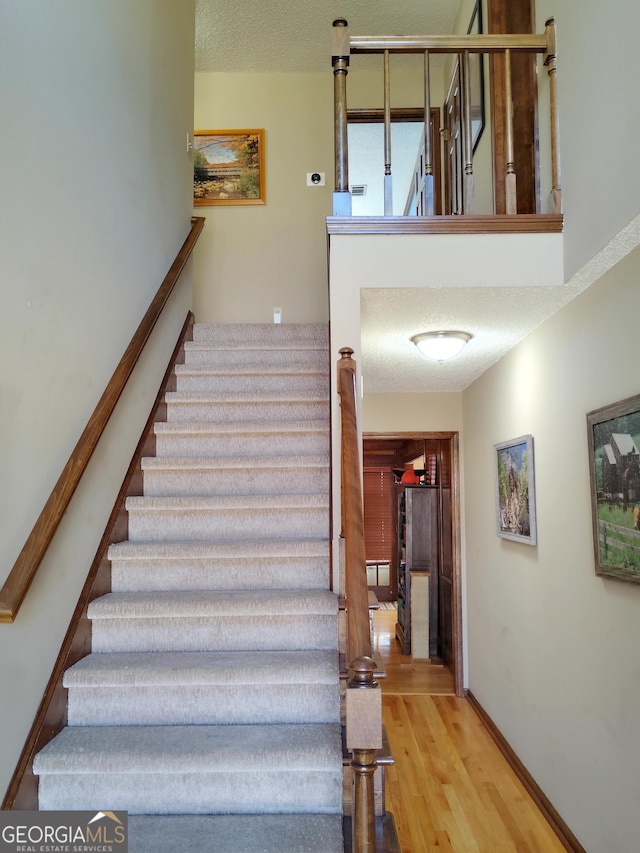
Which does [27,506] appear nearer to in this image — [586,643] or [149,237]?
[149,237]

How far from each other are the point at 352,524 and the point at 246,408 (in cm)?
174

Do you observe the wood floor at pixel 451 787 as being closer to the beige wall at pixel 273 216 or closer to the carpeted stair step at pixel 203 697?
the carpeted stair step at pixel 203 697

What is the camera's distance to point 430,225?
262 centimetres

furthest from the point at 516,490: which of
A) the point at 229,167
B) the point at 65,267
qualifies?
the point at 229,167

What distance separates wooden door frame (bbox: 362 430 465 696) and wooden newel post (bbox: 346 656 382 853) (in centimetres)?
381

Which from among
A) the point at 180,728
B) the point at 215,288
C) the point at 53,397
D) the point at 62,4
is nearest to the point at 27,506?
the point at 53,397

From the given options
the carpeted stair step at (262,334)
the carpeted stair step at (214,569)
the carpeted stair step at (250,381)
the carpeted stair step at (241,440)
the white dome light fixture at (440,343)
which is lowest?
the carpeted stair step at (214,569)

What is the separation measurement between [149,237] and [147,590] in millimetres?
1709

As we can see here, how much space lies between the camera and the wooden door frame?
5020mm

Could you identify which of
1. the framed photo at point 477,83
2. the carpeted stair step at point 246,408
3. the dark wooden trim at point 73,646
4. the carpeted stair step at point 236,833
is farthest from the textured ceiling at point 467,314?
the carpeted stair step at point 236,833

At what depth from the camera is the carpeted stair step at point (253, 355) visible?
12.6 feet

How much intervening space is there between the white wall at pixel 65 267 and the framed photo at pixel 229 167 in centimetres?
220

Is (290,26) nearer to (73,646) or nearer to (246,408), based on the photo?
(246,408)
